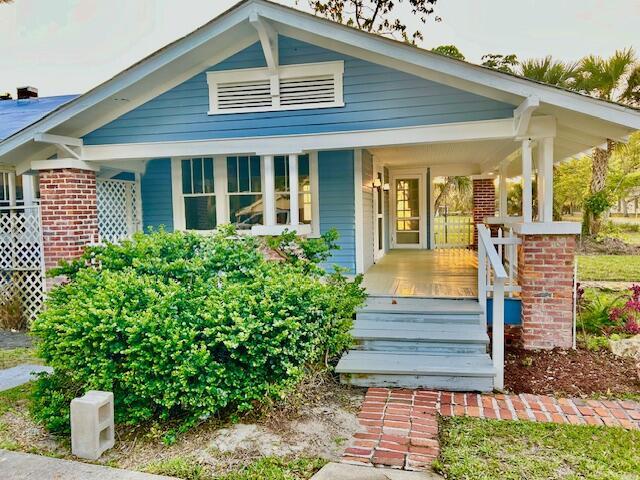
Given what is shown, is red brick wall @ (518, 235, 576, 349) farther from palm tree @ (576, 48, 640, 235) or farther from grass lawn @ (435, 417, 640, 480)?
palm tree @ (576, 48, 640, 235)

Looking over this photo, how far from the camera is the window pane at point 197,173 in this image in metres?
8.50

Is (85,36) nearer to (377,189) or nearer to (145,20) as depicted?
(145,20)

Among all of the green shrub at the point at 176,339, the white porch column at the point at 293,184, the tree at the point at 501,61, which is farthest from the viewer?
the tree at the point at 501,61

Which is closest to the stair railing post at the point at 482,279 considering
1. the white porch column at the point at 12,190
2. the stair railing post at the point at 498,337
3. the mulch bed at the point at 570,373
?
the mulch bed at the point at 570,373

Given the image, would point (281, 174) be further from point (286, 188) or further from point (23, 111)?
point (23, 111)

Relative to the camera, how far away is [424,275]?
815 cm

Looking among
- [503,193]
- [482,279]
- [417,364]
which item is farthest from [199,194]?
[503,193]

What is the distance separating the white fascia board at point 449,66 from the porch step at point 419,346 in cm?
266

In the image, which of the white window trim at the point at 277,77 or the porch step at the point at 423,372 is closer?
the porch step at the point at 423,372

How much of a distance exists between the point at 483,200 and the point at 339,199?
21.4 feet

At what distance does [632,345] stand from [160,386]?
525 cm

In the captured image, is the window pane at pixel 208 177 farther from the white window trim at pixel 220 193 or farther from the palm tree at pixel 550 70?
the palm tree at pixel 550 70

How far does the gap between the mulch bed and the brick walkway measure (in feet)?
0.84

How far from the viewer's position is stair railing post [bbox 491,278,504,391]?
466cm
